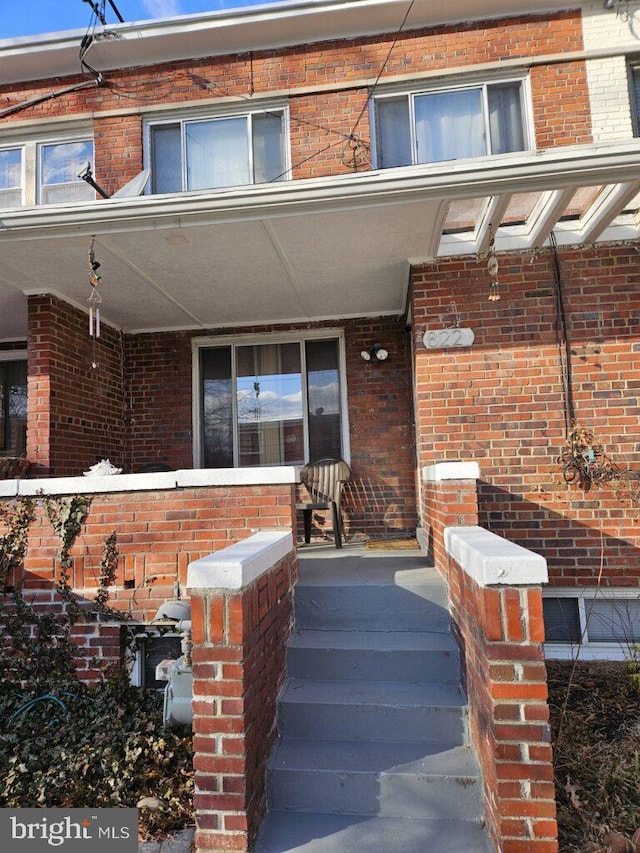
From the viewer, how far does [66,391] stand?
5266 millimetres

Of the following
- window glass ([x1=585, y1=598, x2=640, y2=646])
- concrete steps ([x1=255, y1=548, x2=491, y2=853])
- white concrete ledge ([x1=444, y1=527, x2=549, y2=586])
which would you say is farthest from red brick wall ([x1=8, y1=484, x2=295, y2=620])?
window glass ([x1=585, y1=598, x2=640, y2=646])

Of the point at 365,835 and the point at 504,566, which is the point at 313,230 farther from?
the point at 365,835

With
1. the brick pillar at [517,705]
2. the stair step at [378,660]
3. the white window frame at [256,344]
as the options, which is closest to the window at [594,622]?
the stair step at [378,660]

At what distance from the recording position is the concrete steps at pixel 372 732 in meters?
2.25

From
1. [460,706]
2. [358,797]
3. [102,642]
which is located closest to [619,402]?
[460,706]

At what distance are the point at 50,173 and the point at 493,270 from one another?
5.39 meters

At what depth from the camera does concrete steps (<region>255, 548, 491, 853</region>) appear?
225 centimetres

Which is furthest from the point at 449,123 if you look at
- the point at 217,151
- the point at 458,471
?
Answer: the point at 458,471

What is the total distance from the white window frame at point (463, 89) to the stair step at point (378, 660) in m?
4.84

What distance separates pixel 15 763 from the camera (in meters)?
2.75

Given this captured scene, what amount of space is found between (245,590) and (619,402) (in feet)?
12.1

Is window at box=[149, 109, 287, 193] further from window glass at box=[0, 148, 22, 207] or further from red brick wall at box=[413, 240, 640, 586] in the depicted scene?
red brick wall at box=[413, 240, 640, 586]

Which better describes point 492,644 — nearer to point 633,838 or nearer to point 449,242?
point 633,838

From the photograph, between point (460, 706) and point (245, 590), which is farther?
point (460, 706)
